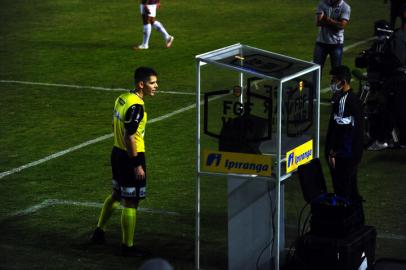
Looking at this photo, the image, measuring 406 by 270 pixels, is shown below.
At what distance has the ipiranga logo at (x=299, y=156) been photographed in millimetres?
11219

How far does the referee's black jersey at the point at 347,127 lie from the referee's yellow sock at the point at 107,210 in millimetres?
2487

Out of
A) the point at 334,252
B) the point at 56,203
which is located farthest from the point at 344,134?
the point at 56,203

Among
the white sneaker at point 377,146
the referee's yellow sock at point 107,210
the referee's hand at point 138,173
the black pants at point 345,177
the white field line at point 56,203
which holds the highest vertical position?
the referee's hand at point 138,173

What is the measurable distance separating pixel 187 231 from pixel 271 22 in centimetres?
1736

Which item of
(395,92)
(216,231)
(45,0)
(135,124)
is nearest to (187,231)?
(216,231)

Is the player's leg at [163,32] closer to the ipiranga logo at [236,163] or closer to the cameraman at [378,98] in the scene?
the cameraman at [378,98]

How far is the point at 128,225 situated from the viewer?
1175 cm

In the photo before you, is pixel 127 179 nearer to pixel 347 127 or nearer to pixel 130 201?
pixel 130 201

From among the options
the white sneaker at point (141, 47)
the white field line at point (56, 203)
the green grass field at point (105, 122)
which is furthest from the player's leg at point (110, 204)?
the white sneaker at point (141, 47)

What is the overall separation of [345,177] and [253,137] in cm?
167

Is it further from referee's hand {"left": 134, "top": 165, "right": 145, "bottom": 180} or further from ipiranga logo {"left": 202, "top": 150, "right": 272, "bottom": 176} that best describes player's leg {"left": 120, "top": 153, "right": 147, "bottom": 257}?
ipiranga logo {"left": 202, "top": 150, "right": 272, "bottom": 176}

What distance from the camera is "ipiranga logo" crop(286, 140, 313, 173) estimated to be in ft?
36.8

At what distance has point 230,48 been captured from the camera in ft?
37.4

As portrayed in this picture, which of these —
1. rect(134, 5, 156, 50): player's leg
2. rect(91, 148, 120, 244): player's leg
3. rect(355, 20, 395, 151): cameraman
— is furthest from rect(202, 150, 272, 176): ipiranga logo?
rect(134, 5, 156, 50): player's leg
